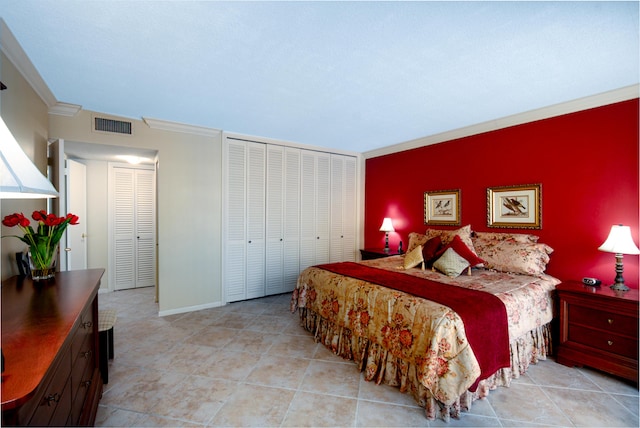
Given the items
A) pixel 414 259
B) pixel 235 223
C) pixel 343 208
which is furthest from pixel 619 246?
pixel 235 223

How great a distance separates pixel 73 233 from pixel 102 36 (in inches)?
140

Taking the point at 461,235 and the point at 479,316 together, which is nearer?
the point at 479,316

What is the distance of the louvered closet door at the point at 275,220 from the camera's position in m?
4.43

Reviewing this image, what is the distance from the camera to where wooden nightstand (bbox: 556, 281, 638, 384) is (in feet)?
7.27

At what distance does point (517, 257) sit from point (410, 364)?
173 cm

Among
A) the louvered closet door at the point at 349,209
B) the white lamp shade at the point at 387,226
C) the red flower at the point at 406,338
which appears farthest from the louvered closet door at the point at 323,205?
the red flower at the point at 406,338

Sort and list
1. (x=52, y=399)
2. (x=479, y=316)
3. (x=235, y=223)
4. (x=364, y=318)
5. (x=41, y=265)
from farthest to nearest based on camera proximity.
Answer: (x=235, y=223)
(x=364, y=318)
(x=479, y=316)
(x=41, y=265)
(x=52, y=399)

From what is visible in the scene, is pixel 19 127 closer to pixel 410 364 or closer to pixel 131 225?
pixel 131 225

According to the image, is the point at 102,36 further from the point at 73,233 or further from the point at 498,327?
the point at 73,233

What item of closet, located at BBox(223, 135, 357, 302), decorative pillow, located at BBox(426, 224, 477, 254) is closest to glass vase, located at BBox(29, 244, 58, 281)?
closet, located at BBox(223, 135, 357, 302)

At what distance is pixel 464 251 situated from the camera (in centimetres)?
312

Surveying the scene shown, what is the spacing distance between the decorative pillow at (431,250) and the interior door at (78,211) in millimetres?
4684

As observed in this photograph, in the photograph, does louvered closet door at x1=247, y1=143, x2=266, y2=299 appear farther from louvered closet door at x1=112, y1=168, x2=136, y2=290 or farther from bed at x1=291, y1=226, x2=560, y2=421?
louvered closet door at x1=112, y1=168, x2=136, y2=290

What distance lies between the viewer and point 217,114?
10.9 ft
